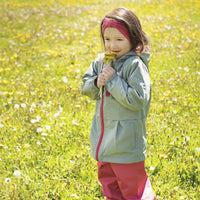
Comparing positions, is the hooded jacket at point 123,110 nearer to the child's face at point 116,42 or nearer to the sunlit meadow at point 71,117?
the child's face at point 116,42

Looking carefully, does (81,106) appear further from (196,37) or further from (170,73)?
(196,37)

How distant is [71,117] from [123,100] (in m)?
1.77

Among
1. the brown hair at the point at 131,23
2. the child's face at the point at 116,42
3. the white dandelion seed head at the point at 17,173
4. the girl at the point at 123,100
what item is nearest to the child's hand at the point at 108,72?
the girl at the point at 123,100

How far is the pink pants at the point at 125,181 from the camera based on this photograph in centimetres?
221

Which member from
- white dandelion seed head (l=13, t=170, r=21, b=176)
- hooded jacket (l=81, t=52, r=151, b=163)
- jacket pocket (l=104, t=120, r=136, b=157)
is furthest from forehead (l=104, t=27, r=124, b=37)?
white dandelion seed head (l=13, t=170, r=21, b=176)

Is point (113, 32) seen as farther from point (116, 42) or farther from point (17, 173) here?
point (17, 173)

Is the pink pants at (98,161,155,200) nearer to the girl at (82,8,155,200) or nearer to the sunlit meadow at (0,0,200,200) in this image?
the girl at (82,8,155,200)

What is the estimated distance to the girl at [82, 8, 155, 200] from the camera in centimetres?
198

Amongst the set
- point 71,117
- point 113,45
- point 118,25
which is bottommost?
point 71,117

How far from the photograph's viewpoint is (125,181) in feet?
7.31

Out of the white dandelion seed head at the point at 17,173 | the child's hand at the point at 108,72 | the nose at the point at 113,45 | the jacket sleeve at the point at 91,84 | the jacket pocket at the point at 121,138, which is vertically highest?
the nose at the point at 113,45

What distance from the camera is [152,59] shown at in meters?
5.53

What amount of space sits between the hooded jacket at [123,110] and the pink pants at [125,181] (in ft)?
0.40

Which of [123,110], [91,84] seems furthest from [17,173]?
[123,110]
